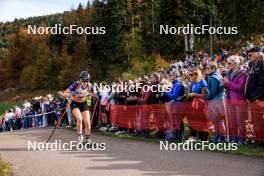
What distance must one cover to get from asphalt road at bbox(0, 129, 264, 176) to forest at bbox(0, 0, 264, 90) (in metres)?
38.2

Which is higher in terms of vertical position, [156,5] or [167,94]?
[156,5]

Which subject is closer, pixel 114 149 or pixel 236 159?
pixel 236 159

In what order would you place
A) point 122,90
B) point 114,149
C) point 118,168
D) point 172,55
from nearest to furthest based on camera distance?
1. point 118,168
2. point 114,149
3. point 122,90
4. point 172,55

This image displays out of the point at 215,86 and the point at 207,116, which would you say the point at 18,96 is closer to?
the point at 207,116

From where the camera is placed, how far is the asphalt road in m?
9.15

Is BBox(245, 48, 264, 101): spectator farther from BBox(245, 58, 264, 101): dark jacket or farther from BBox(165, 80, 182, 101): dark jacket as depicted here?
BBox(165, 80, 182, 101): dark jacket

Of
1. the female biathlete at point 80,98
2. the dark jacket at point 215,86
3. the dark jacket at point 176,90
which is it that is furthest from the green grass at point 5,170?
the dark jacket at point 176,90

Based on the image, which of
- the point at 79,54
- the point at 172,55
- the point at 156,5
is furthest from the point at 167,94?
the point at 79,54

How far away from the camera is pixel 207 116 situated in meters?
13.1

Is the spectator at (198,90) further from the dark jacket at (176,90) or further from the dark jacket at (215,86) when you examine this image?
the dark jacket at (176,90)

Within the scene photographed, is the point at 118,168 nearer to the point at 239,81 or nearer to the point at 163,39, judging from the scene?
the point at 239,81

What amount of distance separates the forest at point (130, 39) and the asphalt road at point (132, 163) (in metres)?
38.2

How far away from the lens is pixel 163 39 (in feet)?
229

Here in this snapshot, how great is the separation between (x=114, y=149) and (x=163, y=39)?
57293mm
